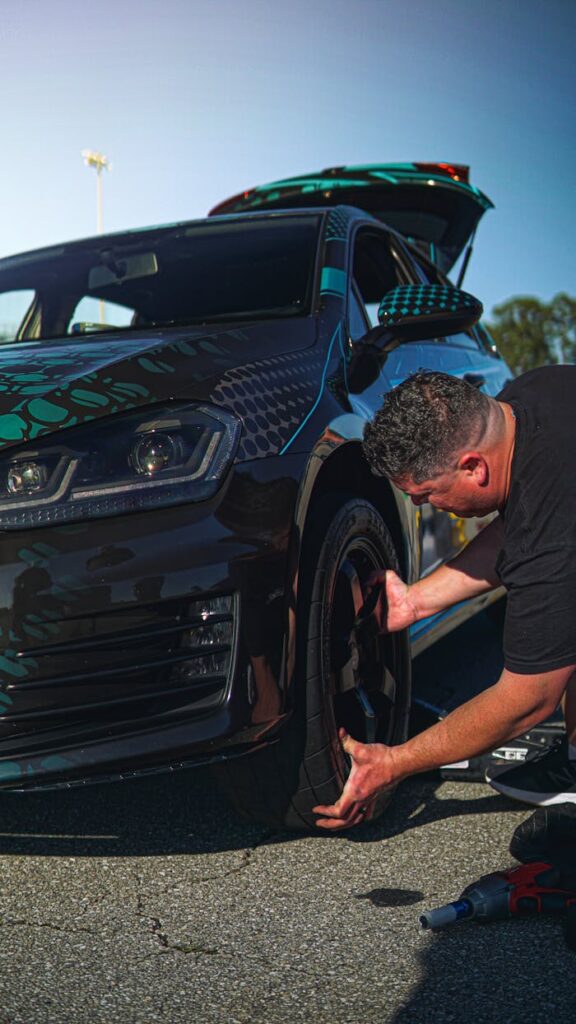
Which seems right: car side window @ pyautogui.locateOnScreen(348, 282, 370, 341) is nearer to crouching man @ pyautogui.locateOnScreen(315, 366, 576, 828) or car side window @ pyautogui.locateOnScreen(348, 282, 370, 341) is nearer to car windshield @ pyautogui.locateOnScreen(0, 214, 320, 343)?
car windshield @ pyautogui.locateOnScreen(0, 214, 320, 343)

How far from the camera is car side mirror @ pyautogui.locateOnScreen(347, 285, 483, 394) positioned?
119 inches

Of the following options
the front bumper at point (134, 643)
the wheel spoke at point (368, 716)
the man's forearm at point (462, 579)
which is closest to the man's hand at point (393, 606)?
the man's forearm at point (462, 579)

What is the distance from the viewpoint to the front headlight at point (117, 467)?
199cm

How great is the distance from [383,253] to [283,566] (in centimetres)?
211

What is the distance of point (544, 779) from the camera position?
2.75 metres

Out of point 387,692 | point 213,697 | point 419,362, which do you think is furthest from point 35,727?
point 419,362

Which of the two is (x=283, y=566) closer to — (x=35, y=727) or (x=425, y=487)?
(x=425, y=487)

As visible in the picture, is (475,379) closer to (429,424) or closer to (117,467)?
(429,424)

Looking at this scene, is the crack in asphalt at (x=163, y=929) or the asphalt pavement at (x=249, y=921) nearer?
the asphalt pavement at (x=249, y=921)

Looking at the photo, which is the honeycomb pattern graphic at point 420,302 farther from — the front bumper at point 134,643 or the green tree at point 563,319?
the green tree at point 563,319

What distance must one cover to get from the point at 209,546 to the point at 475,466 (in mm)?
582

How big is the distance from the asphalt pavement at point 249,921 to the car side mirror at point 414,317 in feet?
4.14

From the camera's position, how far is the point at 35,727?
6.67 ft

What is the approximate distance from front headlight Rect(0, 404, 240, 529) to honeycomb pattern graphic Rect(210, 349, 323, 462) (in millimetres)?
65
